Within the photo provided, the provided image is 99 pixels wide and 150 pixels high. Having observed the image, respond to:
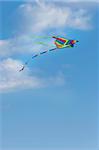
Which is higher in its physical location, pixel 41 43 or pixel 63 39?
pixel 63 39

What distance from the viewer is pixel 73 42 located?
198 ft

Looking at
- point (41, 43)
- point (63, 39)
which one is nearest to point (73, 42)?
point (63, 39)

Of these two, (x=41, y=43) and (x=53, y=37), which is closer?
(x=41, y=43)

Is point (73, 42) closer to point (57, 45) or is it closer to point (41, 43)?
point (57, 45)

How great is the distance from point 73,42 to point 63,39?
2.96 m

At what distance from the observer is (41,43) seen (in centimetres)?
5047

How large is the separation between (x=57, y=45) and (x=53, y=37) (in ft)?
6.48

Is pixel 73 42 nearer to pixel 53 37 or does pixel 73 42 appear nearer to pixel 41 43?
pixel 53 37

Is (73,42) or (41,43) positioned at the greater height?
(73,42)

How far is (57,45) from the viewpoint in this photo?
204 feet

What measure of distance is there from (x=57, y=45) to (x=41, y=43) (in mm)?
11927

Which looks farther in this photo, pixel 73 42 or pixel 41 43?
pixel 73 42

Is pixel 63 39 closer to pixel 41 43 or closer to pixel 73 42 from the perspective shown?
pixel 73 42

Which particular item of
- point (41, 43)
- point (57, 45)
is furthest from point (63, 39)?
point (41, 43)
